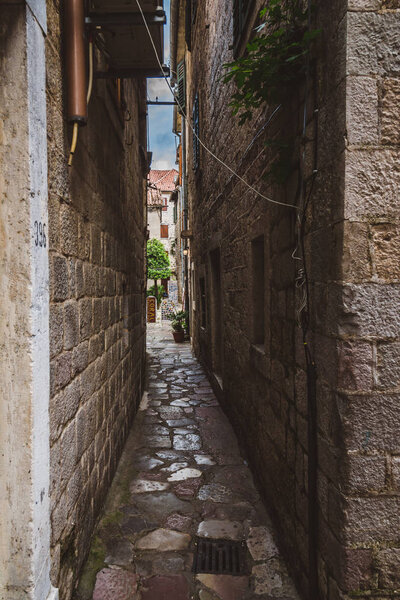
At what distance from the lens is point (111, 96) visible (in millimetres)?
3496

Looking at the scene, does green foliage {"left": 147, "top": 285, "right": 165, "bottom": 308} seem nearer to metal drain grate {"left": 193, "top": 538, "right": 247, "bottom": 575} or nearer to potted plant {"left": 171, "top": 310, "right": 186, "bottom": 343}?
potted plant {"left": 171, "top": 310, "right": 186, "bottom": 343}

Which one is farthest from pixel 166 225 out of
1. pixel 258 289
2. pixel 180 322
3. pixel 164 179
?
pixel 258 289

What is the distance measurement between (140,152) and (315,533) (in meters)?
6.26

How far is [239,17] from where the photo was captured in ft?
12.4

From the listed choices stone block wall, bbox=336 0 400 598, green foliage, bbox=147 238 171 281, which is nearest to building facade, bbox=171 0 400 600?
stone block wall, bbox=336 0 400 598

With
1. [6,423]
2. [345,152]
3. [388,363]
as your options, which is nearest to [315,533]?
[388,363]

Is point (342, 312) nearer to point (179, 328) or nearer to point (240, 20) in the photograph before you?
point (240, 20)

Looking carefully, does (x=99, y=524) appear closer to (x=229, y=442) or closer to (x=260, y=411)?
(x=260, y=411)

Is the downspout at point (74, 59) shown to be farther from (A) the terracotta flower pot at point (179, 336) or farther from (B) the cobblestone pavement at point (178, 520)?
(A) the terracotta flower pot at point (179, 336)

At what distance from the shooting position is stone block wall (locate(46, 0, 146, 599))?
6.53ft

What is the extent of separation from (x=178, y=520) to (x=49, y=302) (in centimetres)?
212

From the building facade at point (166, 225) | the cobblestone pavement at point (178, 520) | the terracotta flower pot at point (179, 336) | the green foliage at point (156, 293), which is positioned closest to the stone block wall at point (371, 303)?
the cobblestone pavement at point (178, 520)

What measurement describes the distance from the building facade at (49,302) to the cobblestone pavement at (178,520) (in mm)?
263

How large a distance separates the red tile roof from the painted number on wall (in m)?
45.4
